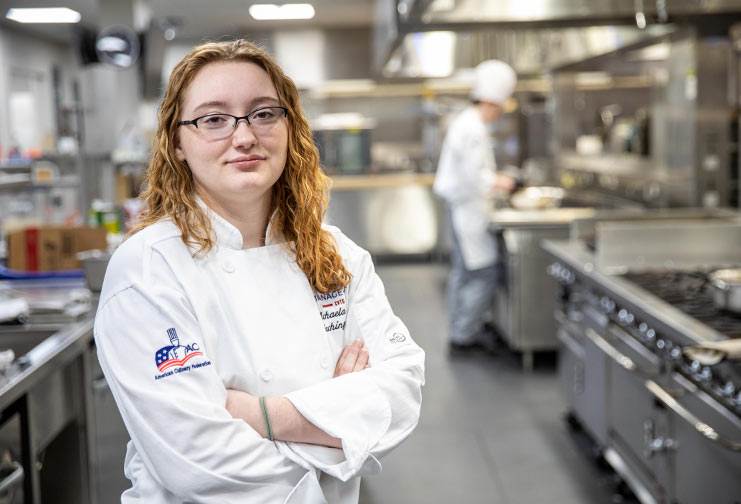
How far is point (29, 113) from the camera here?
437 inches

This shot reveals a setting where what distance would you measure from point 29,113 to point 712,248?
9.84 metres

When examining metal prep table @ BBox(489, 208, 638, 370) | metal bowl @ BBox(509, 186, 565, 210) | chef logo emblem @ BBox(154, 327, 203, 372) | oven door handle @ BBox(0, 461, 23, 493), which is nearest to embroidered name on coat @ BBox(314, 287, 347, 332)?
chef logo emblem @ BBox(154, 327, 203, 372)

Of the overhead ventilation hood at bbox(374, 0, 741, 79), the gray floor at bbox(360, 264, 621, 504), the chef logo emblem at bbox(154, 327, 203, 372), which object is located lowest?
the gray floor at bbox(360, 264, 621, 504)

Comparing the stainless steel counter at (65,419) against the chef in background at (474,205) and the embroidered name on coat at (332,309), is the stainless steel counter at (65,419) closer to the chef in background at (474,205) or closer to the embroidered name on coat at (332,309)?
the embroidered name on coat at (332,309)

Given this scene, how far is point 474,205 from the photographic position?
5297 mm

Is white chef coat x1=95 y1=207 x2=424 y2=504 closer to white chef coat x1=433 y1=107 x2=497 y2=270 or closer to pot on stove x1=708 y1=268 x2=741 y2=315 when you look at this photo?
pot on stove x1=708 y1=268 x2=741 y2=315

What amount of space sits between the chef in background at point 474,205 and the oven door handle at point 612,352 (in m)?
1.74

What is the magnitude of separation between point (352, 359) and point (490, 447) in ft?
8.03

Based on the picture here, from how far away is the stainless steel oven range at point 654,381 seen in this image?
2256 mm

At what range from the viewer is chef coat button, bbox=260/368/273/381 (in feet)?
4.49

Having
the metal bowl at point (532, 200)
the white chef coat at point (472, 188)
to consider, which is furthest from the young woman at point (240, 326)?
the metal bowl at point (532, 200)

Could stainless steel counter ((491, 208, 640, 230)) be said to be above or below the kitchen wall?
below

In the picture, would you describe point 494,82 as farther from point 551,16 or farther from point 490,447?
point 490,447

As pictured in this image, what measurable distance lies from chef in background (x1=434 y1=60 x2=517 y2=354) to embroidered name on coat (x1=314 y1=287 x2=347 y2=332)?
3.76 metres
